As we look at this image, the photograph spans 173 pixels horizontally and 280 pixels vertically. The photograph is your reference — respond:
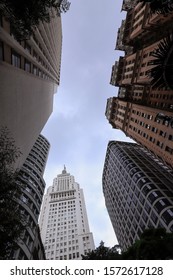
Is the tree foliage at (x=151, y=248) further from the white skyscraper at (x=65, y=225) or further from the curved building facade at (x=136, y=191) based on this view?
the white skyscraper at (x=65, y=225)

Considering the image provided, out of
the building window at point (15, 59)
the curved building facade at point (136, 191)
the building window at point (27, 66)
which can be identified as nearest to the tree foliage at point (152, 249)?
the building window at point (15, 59)

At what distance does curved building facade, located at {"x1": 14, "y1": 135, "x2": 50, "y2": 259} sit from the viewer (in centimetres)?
2685

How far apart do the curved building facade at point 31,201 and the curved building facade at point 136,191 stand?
19663 mm

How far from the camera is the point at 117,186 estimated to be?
3022 inches

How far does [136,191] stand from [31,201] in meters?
33.9

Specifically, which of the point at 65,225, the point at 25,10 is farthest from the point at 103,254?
the point at 65,225

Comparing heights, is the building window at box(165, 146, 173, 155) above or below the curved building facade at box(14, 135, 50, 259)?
above

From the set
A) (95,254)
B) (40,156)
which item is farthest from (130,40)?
(95,254)

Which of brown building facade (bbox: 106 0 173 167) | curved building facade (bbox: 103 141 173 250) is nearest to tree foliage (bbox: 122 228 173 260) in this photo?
curved building facade (bbox: 103 141 173 250)

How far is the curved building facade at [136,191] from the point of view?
165ft

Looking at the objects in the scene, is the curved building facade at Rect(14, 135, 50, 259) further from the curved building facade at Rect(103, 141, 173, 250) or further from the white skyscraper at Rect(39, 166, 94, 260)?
the white skyscraper at Rect(39, 166, 94, 260)

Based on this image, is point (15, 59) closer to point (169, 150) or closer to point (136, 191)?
point (169, 150)

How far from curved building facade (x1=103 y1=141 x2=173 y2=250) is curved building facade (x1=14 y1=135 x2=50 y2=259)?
19.7 m

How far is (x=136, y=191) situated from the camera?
60.7 m
